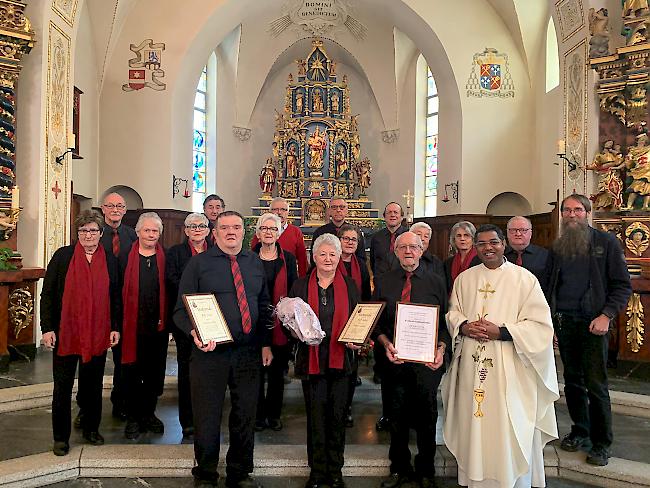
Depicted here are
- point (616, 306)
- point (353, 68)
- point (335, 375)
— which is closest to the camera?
point (335, 375)

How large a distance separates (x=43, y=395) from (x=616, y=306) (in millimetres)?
5067

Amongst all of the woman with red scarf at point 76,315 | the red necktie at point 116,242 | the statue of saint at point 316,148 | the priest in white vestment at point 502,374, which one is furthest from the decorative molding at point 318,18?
the priest in white vestment at point 502,374

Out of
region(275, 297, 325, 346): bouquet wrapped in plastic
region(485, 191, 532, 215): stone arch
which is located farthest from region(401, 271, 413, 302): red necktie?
region(485, 191, 532, 215): stone arch

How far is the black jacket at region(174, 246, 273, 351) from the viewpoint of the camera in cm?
373

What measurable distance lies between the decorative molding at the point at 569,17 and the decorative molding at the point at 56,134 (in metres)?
7.50

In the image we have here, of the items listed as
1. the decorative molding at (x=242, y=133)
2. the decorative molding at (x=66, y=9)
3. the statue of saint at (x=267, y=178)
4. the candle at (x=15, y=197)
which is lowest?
the candle at (x=15, y=197)

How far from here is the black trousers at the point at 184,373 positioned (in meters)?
4.51

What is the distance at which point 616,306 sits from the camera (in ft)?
13.6

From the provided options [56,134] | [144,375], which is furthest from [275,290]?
[56,134]

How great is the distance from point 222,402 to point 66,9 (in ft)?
23.8

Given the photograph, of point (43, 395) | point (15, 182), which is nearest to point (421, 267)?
point (43, 395)

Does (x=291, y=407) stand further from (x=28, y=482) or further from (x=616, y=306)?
(x=616, y=306)

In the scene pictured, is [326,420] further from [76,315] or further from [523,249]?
[523,249]

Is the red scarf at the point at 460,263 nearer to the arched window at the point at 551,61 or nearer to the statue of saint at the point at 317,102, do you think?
the arched window at the point at 551,61
